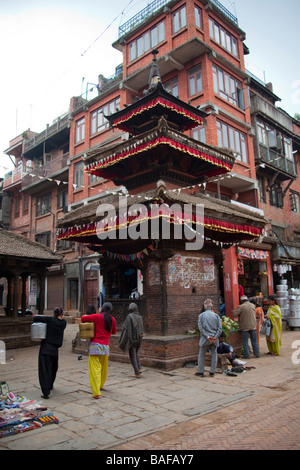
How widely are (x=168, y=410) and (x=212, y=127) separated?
15965mm

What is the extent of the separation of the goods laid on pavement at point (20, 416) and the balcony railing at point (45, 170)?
76.9ft

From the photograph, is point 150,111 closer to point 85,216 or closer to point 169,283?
point 85,216

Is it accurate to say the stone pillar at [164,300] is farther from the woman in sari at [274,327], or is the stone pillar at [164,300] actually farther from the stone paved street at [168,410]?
the woman in sari at [274,327]

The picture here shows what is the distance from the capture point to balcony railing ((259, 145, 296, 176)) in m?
22.9

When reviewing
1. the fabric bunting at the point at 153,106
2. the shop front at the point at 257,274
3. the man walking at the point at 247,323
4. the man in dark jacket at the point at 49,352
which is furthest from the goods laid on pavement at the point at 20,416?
the shop front at the point at 257,274

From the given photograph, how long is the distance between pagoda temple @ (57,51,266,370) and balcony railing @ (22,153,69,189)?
57.0 ft

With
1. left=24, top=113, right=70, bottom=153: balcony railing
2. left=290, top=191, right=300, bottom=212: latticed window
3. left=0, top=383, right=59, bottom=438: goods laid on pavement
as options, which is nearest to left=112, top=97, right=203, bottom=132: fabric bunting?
→ left=0, top=383, right=59, bottom=438: goods laid on pavement

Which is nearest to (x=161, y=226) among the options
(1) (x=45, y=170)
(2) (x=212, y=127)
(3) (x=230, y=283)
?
(3) (x=230, y=283)

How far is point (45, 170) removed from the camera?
102ft

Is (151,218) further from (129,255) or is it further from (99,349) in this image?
(99,349)

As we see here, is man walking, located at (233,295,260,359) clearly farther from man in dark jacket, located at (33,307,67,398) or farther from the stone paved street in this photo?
man in dark jacket, located at (33,307,67,398)

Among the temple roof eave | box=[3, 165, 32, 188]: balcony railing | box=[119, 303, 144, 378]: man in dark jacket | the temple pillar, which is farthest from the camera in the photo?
box=[3, 165, 32, 188]: balcony railing

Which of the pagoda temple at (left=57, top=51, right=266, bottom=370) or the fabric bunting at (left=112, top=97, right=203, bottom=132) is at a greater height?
the fabric bunting at (left=112, top=97, right=203, bottom=132)

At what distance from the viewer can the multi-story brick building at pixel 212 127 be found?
64.5 feet
